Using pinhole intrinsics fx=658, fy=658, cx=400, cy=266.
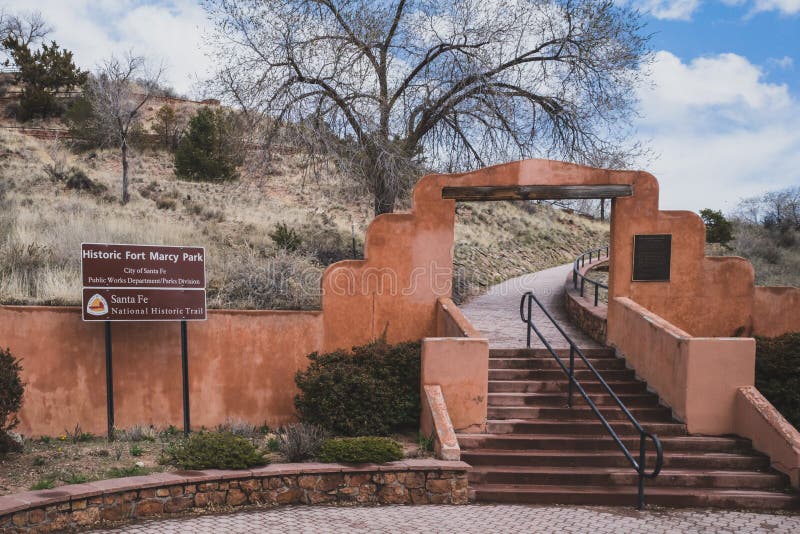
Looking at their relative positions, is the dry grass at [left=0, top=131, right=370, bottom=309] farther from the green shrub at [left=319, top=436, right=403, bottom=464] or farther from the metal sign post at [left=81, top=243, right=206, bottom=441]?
the green shrub at [left=319, top=436, right=403, bottom=464]

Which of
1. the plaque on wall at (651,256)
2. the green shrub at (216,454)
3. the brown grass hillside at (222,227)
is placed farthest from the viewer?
the brown grass hillside at (222,227)

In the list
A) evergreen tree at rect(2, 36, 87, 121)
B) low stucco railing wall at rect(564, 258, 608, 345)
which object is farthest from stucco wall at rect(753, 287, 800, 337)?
evergreen tree at rect(2, 36, 87, 121)

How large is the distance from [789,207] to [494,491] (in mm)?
36760

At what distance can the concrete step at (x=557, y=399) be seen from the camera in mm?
10445

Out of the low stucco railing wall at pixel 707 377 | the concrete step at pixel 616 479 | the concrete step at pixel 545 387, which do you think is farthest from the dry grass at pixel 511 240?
the concrete step at pixel 616 479

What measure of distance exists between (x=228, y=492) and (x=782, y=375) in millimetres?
8575

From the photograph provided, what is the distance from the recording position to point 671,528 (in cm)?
758

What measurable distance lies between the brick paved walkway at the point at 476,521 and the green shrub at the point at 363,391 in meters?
1.99

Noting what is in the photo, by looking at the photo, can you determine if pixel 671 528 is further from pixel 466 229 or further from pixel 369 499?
pixel 466 229

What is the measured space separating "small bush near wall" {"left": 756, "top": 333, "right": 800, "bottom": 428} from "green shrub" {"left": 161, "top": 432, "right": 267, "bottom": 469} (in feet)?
25.8

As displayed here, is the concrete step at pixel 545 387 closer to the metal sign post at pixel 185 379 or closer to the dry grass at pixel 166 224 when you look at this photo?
the dry grass at pixel 166 224

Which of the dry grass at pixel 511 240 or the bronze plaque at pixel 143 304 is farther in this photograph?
the dry grass at pixel 511 240

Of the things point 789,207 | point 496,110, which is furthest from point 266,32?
point 789,207

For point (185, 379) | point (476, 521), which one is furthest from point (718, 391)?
point (185, 379)
